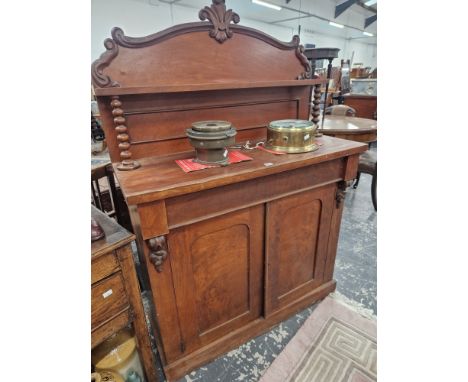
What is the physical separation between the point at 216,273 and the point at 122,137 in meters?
0.69

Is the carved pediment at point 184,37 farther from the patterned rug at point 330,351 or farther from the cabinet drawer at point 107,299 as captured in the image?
the patterned rug at point 330,351

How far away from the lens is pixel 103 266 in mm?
849

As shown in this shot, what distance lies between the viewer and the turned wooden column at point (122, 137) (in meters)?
0.96

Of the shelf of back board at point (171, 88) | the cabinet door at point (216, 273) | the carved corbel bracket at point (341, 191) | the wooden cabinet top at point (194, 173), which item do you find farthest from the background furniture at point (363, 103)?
the cabinet door at point (216, 273)

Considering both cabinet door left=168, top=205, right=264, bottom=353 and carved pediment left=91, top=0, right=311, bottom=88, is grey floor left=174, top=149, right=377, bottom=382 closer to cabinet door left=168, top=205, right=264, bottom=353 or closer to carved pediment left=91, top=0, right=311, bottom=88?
cabinet door left=168, top=205, right=264, bottom=353

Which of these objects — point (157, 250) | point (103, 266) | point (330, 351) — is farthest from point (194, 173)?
point (330, 351)

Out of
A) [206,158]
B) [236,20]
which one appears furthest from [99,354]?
[236,20]

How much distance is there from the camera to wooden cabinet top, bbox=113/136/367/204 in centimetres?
85

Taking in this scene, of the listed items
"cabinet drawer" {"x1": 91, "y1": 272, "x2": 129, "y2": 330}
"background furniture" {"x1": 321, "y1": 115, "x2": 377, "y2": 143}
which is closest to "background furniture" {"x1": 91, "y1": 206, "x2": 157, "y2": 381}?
"cabinet drawer" {"x1": 91, "y1": 272, "x2": 129, "y2": 330}

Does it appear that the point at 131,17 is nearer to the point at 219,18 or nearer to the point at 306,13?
the point at 306,13

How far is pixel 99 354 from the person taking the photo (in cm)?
106

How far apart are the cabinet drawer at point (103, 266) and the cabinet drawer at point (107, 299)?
22 mm
